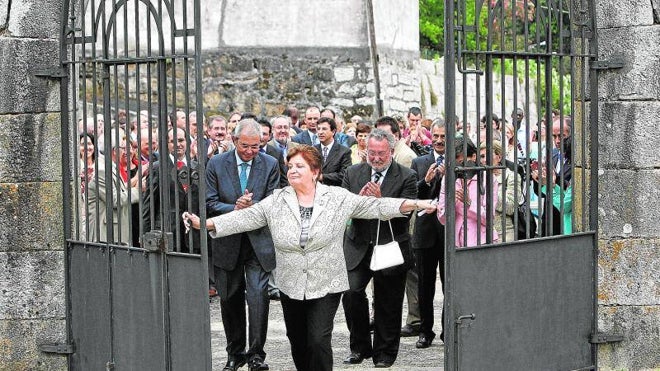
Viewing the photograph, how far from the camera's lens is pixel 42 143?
9.10 meters

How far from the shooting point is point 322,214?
348 inches

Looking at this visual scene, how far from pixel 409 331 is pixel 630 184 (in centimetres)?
351

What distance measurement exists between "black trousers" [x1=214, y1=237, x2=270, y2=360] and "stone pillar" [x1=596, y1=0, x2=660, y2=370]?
2.58 m

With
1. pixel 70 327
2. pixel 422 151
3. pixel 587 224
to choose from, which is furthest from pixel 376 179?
pixel 422 151

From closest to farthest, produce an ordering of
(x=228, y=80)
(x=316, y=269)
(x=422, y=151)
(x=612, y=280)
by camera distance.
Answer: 1. (x=316, y=269)
2. (x=612, y=280)
3. (x=422, y=151)
4. (x=228, y=80)

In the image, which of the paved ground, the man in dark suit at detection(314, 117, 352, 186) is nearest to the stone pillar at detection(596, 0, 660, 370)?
the paved ground

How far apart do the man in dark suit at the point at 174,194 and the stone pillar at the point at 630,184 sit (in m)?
2.80

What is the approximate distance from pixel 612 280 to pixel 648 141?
3.18ft

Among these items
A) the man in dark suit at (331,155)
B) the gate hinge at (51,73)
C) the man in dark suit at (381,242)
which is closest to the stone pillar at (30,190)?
the gate hinge at (51,73)

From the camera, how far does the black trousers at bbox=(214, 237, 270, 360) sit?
10477 millimetres

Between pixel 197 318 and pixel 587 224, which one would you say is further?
pixel 587 224

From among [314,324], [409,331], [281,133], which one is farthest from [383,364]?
[281,133]

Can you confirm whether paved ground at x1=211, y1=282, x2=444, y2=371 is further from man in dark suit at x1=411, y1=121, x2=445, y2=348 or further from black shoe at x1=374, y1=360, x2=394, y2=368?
man in dark suit at x1=411, y1=121, x2=445, y2=348

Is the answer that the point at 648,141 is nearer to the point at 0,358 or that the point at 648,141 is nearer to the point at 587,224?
the point at 587,224
